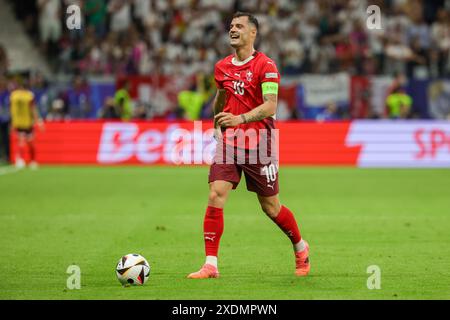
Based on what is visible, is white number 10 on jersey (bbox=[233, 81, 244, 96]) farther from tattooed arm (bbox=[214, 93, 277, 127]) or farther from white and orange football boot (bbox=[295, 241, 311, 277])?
white and orange football boot (bbox=[295, 241, 311, 277])

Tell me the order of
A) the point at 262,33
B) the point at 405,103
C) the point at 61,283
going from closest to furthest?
the point at 61,283
the point at 405,103
the point at 262,33

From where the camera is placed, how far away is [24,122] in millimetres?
26062

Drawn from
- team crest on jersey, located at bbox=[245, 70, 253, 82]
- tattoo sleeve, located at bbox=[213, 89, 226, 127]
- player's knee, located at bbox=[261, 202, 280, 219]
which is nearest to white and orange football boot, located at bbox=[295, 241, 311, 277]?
player's knee, located at bbox=[261, 202, 280, 219]

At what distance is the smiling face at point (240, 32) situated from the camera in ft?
31.4

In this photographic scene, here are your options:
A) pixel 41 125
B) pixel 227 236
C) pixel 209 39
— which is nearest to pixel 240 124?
pixel 227 236

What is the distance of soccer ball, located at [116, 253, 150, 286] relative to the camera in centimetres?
893

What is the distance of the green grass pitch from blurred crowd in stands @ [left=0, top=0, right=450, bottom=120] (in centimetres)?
673

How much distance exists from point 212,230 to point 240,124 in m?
1.06

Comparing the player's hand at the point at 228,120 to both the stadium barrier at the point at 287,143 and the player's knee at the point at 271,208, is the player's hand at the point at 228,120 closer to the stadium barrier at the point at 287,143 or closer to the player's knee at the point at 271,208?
the player's knee at the point at 271,208

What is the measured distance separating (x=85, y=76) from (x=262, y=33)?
5.53 m

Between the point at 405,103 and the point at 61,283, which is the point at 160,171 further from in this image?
the point at 61,283
